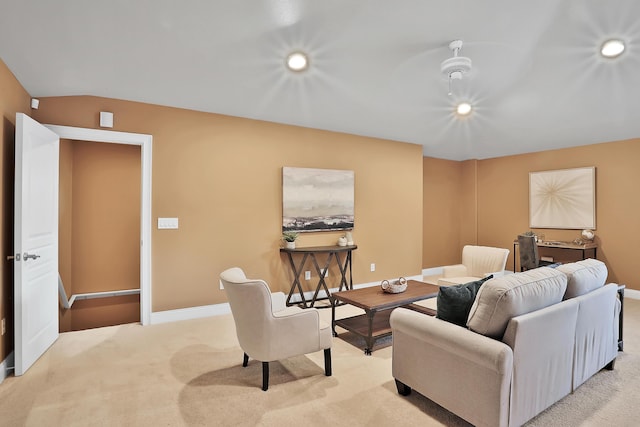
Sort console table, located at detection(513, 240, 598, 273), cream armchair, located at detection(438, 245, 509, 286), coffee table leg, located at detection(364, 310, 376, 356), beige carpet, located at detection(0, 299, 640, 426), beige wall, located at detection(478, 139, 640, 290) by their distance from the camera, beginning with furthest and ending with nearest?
console table, located at detection(513, 240, 598, 273)
beige wall, located at detection(478, 139, 640, 290)
cream armchair, located at detection(438, 245, 509, 286)
coffee table leg, located at detection(364, 310, 376, 356)
beige carpet, located at detection(0, 299, 640, 426)

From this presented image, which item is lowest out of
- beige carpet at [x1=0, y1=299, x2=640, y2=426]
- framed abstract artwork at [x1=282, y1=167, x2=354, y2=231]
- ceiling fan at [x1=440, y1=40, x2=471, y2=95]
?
beige carpet at [x1=0, y1=299, x2=640, y2=426]

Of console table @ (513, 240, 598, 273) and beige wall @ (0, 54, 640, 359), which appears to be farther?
console table @ (513, 240, 598, 273)

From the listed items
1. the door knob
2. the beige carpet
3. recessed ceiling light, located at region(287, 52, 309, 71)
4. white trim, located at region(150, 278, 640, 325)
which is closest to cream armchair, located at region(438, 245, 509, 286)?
the beige carpet

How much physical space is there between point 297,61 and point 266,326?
2471mm

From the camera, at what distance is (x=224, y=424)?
2.00 m

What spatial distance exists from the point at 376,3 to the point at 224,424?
3113 mm

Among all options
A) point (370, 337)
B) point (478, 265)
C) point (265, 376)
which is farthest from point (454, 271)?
point (265, 376)

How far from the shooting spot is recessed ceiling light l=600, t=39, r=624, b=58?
124 inches

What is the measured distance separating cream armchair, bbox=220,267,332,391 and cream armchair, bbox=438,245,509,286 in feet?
7.36

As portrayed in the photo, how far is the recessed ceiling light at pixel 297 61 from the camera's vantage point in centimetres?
320

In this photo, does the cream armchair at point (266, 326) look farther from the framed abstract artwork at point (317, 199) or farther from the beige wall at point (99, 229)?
the beige wall at point (99, 229)

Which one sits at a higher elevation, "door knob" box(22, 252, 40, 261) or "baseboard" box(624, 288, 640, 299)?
"door knob" box(22, 252, 40, 261)

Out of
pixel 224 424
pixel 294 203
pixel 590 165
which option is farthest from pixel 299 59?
pixel 590 165

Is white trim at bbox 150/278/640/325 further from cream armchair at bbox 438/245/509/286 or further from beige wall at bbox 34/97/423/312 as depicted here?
cream armchair at bbox 438/245/509/286
